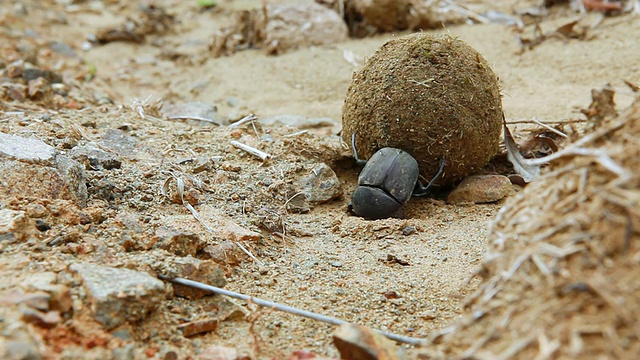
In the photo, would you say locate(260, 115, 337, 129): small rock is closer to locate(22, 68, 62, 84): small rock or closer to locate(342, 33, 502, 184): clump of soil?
locate(342, 33, 502, 184): clump of soil

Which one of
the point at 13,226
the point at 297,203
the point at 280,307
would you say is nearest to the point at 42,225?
the point at 13,226

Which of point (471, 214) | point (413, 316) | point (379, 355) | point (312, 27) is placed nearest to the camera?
point (379, 355)

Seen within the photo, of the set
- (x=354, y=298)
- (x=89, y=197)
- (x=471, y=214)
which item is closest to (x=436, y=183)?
(x=471, y=214)

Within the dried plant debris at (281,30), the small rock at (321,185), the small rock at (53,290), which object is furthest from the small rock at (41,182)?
the dried plant debris at (281,30)

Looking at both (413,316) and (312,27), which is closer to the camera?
(413,316)

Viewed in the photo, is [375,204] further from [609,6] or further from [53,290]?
[609,6]

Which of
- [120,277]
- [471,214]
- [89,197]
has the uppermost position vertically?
[120,277]

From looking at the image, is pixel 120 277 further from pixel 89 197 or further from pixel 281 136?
pixel 281 136
